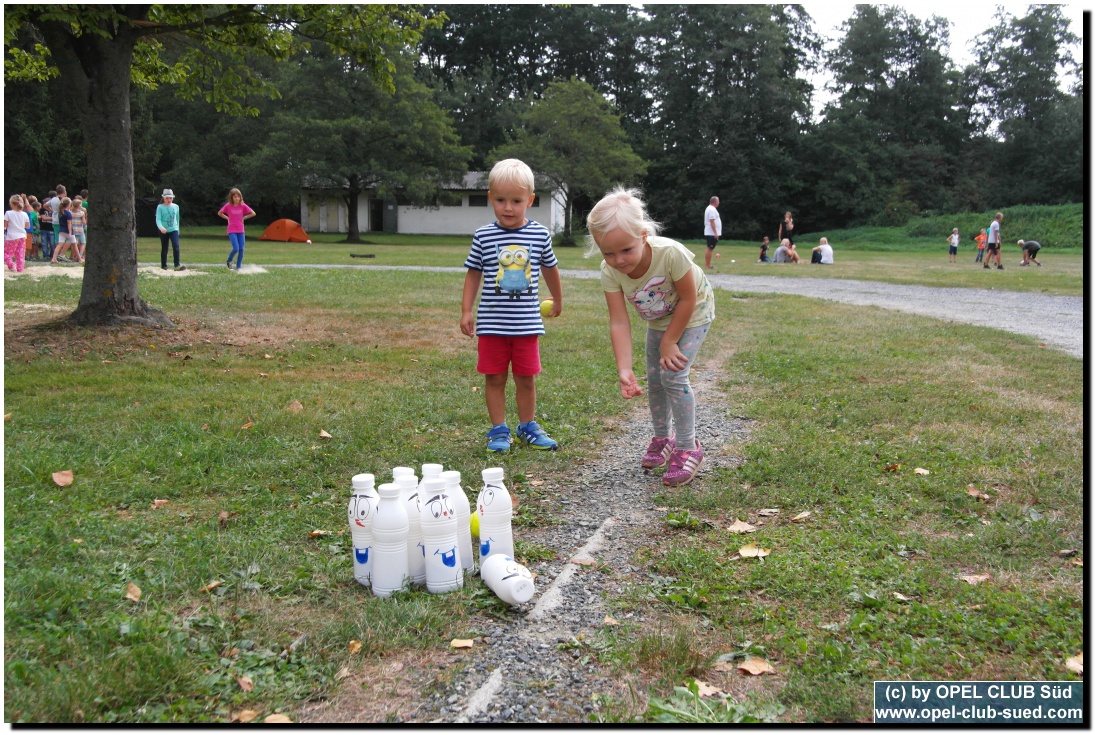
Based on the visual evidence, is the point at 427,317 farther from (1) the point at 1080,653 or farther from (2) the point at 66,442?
(1) the point at 1080,653

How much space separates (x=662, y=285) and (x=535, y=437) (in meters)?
1.43

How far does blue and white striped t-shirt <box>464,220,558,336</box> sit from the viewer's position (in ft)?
17.5

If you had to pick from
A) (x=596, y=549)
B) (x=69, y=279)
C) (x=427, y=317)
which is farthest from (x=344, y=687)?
(x=69, y=279)

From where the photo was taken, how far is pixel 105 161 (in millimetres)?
9000

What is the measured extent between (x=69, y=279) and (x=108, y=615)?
46.9 ft

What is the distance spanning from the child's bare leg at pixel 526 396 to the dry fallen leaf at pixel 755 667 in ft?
9.75

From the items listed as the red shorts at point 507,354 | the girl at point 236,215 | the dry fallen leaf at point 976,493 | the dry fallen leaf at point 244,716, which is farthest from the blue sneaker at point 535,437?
the girl at point 236,215

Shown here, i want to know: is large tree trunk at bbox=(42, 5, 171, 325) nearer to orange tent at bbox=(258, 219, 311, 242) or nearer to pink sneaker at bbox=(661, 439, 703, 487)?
pink sneaker at bbox=(661, 439, 703, 487)

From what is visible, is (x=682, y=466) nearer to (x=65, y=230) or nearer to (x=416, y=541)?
(x=416, y=541)

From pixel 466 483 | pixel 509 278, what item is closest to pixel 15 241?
pixel 509 278

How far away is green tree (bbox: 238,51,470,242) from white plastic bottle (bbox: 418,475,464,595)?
137ft

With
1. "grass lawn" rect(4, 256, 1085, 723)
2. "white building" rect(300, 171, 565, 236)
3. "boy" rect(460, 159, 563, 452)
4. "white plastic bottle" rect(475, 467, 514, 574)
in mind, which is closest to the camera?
"grass lawn" rect(4, 256, 1085, 723)

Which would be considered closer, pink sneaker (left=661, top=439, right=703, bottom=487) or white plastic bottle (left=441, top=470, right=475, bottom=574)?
white plastic bottle (left=441, top=470, right=475, bottom=574)

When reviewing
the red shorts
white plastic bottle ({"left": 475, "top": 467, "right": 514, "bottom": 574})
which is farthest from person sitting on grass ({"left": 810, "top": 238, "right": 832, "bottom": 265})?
white plastic bottle ({"left": 475, "top": 467, "right": 514, "bottom": 574})
